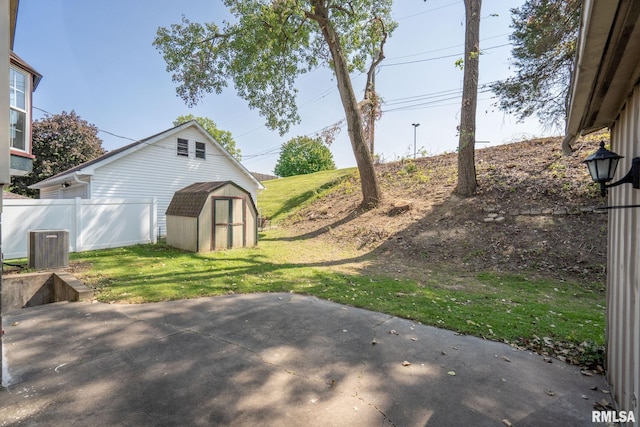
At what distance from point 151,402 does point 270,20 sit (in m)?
12.4

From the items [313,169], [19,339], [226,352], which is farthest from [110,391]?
[313,169]

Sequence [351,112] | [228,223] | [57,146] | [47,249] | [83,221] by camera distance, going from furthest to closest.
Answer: [57,146] → [351,112] → [228,223] → [83,221] → [47,249]

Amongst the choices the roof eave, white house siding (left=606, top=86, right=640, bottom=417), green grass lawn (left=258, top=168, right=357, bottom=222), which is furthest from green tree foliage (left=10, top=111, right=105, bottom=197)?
white house siding (left=606, top=86, right=640, bottom=417)

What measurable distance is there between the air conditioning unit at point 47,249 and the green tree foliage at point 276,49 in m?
8.93

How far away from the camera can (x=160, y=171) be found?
14.6 metres

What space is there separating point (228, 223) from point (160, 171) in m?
6.28

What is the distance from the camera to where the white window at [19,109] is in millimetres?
6742

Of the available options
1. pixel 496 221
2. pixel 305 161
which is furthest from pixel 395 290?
pixel 305 161

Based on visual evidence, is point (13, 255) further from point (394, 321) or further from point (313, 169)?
point (313, 169)

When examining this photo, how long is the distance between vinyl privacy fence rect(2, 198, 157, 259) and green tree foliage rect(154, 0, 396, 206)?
6.10 metres

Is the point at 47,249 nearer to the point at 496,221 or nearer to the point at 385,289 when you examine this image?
the point at 385,289

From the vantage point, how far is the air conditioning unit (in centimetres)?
718

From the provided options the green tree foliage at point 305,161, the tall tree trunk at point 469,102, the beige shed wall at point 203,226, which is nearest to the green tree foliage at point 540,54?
the tall tree trunk at point 469,102

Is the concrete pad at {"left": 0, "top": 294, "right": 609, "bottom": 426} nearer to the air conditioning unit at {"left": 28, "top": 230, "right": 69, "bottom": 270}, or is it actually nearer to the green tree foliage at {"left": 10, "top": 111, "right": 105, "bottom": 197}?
the air conditioning unit at {"left": 28, "top": 230, "right": 69, "bottom": 270}
